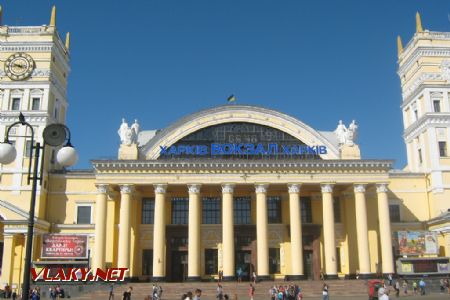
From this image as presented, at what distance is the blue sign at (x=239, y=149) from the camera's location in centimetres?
5400

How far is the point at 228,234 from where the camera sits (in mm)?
49312

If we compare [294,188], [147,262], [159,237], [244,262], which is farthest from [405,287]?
[147,262]

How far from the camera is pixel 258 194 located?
50.9m

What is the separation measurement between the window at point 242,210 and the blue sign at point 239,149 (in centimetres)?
579

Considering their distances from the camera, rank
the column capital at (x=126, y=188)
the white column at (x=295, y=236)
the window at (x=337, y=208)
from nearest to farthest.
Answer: the white column at (x=295, y=236), the column capital at (x=126, y=188), the window at (x=337, y=208)

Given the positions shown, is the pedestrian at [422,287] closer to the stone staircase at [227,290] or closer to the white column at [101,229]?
the stone staircase at [227,290]

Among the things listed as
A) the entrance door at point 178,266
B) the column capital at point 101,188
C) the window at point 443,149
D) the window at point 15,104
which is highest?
the window at point 15,104

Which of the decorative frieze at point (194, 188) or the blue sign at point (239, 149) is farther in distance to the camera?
the blue sign at point (239, 149)

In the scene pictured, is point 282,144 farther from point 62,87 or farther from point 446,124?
point 62,87

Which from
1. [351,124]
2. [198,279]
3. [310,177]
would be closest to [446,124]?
[351,124]

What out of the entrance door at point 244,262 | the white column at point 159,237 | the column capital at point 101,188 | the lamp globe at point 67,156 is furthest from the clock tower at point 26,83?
the lamp globe at point 67,156

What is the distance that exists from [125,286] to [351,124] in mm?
28383

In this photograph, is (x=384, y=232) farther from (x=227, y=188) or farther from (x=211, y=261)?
(x=211, y=261)

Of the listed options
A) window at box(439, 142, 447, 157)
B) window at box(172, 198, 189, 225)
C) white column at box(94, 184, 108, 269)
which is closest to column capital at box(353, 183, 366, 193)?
window at box(439, 142, 447, 157)
